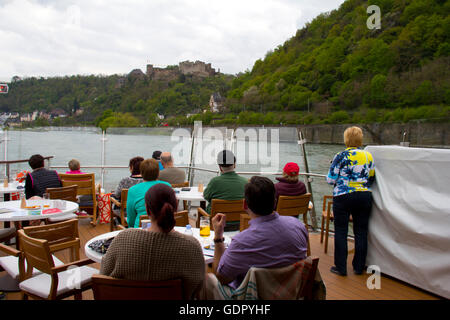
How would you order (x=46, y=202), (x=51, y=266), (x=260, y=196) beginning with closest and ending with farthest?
1. (x=260, y=196)
2. (x=51, y=266)
3. (x=46, y=202)

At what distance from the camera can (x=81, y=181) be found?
4949 millimetres

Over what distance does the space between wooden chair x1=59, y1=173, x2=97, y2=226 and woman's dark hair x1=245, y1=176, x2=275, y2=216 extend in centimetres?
396

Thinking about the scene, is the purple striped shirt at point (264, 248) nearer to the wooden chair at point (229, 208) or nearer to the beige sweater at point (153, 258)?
the beige sweater at point (153, 258)

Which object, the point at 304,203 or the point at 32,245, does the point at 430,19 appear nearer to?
the point at 304,203

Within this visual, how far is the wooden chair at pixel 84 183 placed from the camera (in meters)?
4.88

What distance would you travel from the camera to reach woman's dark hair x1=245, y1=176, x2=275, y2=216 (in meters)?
1.68

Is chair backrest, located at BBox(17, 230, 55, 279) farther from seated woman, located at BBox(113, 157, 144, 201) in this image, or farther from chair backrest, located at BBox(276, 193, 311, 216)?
chair backrest, located at BBox(276, 193, 311, 216)

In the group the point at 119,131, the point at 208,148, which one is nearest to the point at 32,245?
the point at 208,148

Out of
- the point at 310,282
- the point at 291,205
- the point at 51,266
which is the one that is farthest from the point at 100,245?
the point at 291,205

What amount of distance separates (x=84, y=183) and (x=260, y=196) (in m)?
4.13

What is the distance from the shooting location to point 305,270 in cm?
149

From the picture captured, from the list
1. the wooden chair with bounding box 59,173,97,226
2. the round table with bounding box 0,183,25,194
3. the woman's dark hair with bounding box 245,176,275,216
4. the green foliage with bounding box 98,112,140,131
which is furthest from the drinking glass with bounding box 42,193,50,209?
the green foliage with bounding box 98,112,140,131

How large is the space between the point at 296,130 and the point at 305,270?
4.45 meters

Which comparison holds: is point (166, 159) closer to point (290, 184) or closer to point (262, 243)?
point (290, 184)
